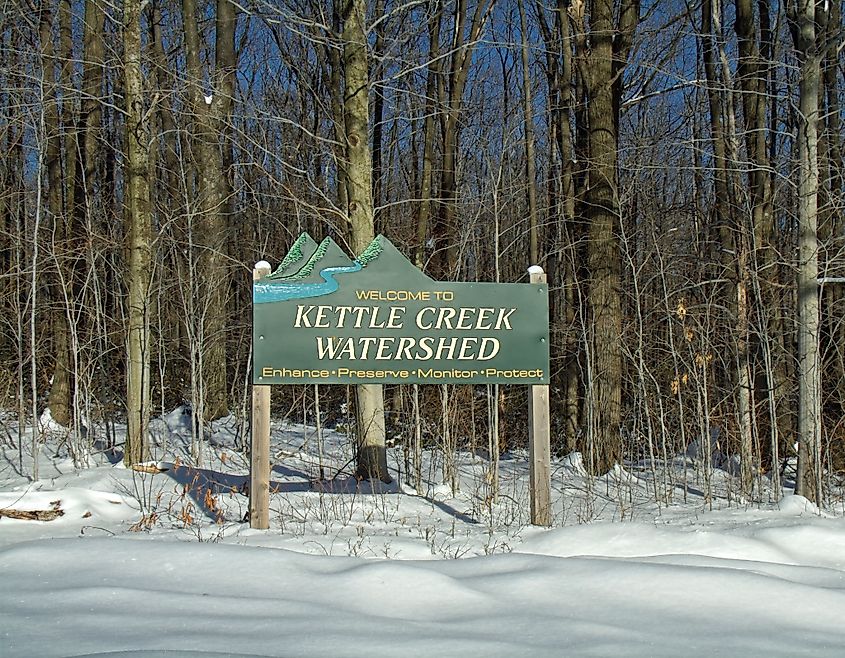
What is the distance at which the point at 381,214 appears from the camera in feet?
60.0

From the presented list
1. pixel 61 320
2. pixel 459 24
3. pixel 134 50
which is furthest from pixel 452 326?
pixel 459 24

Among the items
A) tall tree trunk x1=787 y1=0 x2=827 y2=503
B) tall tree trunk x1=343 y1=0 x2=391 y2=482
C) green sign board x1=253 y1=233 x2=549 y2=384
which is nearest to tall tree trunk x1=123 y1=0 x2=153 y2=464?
tall tree trunk x1=343 y1=0 x2=391 y2=482

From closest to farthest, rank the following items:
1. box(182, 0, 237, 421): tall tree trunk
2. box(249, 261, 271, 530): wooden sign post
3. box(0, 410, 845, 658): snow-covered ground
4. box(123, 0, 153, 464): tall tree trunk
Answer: box(0, 410, 845, 658): snow-covered ground, box(249, 261, 271, 530): wooden sign post, box(123, 0, 153, 464): tall tree trunk, box(182, 0, 237, 421): tall tree trunk

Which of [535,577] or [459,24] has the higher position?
[459,24]

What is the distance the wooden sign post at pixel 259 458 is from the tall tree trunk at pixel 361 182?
2.63 m

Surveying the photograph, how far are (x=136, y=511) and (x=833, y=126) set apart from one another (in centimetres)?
1338

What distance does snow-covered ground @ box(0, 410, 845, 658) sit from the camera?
3559 millimetres

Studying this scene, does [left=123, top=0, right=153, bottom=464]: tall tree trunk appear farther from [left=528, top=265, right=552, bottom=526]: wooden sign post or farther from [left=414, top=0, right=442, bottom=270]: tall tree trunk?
[left=528, top=265, right=552, bottom=526]: wooden sign post

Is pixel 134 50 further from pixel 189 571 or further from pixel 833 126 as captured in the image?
pixel 833 126

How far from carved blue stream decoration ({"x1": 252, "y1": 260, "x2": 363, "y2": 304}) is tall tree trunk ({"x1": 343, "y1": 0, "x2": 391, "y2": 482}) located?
2447mm

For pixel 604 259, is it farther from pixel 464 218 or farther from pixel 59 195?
pixel 59 195

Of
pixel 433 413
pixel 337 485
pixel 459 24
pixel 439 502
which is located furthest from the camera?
pixel 459 24

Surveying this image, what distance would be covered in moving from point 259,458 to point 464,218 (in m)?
10.3

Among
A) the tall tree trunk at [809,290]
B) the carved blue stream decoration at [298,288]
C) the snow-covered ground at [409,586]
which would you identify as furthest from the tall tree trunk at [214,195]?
the tall tree trunk at [809,290]
